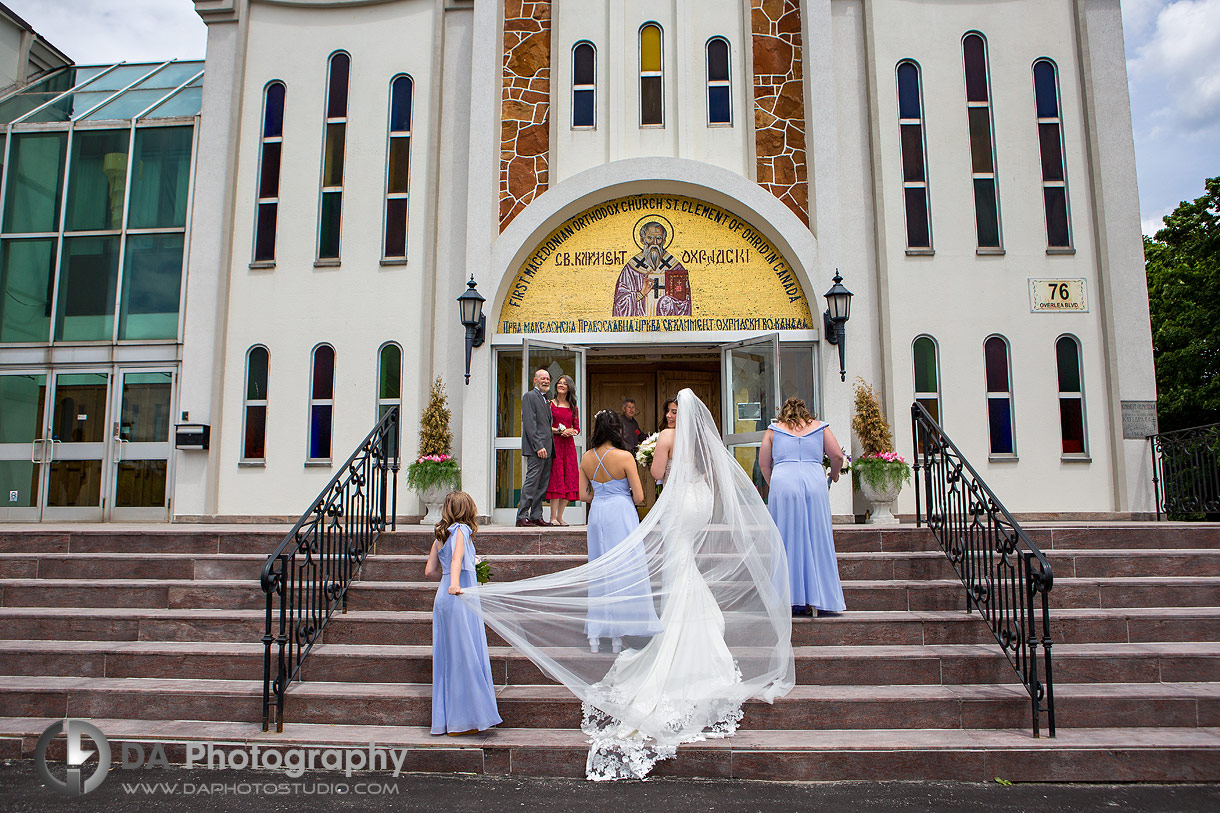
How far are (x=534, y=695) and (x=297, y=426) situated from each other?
298 inches

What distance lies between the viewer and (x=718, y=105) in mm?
11727

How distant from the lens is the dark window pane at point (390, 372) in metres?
11.8

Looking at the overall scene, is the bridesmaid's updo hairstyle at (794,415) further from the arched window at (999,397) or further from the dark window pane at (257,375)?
the dark window pane at (257,375)

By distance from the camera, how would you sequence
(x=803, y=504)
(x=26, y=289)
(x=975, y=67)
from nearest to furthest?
(x=803, y=504) → (x=975, y=67) → (x=26, y=289)

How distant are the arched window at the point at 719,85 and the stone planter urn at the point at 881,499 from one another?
5574mm

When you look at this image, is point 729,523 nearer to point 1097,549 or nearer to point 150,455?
point 1097,549

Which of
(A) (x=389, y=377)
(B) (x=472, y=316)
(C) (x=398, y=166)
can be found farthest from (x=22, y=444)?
(B) (x=472, y=316)

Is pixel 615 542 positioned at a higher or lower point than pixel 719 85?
lower

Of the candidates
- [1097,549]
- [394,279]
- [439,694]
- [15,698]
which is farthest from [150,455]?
[1097,549]

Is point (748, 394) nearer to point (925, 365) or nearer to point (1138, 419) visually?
point (925, 365)

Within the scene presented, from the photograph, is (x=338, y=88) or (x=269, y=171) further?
(x=338, y=88)

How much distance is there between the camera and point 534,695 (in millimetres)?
5691

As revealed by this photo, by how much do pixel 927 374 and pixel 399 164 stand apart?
8.33m

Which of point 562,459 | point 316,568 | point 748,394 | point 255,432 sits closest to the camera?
point 316,568
